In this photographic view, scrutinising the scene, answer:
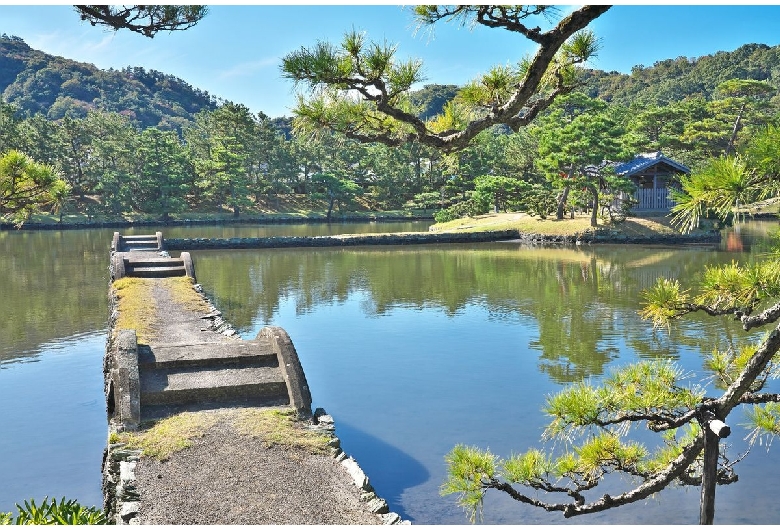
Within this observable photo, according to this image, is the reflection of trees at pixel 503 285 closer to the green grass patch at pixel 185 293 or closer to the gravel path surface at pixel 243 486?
the green grass patch at pixel 185 293

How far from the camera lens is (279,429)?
6379 millimetres

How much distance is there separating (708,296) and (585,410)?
751 mm

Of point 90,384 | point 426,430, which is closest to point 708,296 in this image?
point 426,430

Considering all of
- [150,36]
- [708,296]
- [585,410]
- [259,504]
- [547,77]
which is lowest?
[259,504]

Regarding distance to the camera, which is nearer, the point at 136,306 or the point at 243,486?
the point at 243,486

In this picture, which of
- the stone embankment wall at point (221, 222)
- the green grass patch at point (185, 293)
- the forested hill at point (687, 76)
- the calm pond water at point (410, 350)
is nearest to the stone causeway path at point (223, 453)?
the calm pond water at point (410, 350)

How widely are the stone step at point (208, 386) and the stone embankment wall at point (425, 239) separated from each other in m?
20.0

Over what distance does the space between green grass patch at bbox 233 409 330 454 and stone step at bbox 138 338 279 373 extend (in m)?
0.93

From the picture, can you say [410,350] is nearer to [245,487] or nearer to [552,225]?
[245,487]

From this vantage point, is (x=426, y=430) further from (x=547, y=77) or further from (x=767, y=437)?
(x=547, y=77)

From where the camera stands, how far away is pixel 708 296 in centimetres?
327

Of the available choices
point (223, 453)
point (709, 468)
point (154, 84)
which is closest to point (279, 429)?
point (223, 453)

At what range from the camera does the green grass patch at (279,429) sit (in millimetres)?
6070

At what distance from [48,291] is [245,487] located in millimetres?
14489
